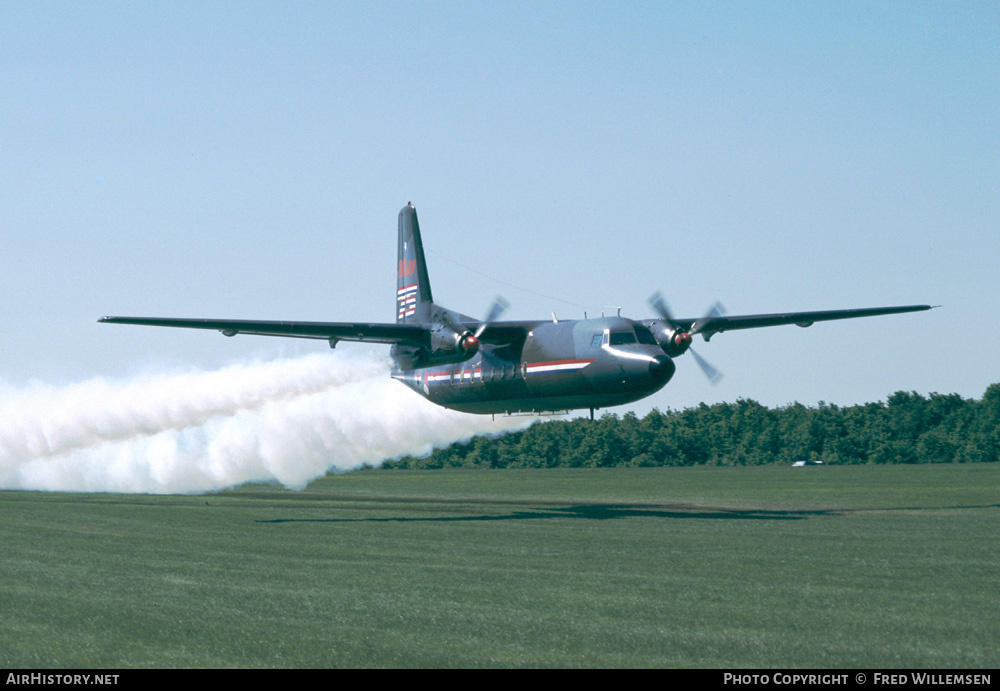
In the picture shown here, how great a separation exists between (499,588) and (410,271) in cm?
3837

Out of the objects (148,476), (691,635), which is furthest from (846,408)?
(691,635)

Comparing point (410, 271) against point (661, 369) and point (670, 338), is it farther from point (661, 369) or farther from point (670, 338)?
point (661, 369)

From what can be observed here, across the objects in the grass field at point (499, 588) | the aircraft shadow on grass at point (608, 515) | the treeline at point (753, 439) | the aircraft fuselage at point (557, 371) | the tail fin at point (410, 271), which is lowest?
the treeline at point (753, 439)

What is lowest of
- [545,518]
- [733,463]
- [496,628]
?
[733,463]

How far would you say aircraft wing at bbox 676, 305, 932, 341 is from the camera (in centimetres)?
5259

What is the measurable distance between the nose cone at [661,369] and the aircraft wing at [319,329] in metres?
11.5

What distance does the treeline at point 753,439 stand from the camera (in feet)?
437

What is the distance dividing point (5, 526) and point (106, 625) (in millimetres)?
23883

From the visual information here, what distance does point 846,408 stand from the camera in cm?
15275

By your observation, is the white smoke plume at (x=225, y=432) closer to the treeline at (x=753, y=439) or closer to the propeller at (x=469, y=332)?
the propeller at (x=469, y=332)

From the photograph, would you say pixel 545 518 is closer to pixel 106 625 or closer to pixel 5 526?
pixel 5 526

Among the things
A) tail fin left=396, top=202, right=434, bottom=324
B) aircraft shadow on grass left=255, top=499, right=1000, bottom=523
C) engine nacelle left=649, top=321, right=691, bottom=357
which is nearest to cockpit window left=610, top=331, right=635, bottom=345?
engine nacelle left=649, top=321, right=691, bottom=357

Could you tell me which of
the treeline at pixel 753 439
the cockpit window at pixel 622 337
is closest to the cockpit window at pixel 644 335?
the cockpit window at pixel 622 337

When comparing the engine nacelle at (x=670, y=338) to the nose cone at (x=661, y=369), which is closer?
the nose cone at (x=661, y=369)
